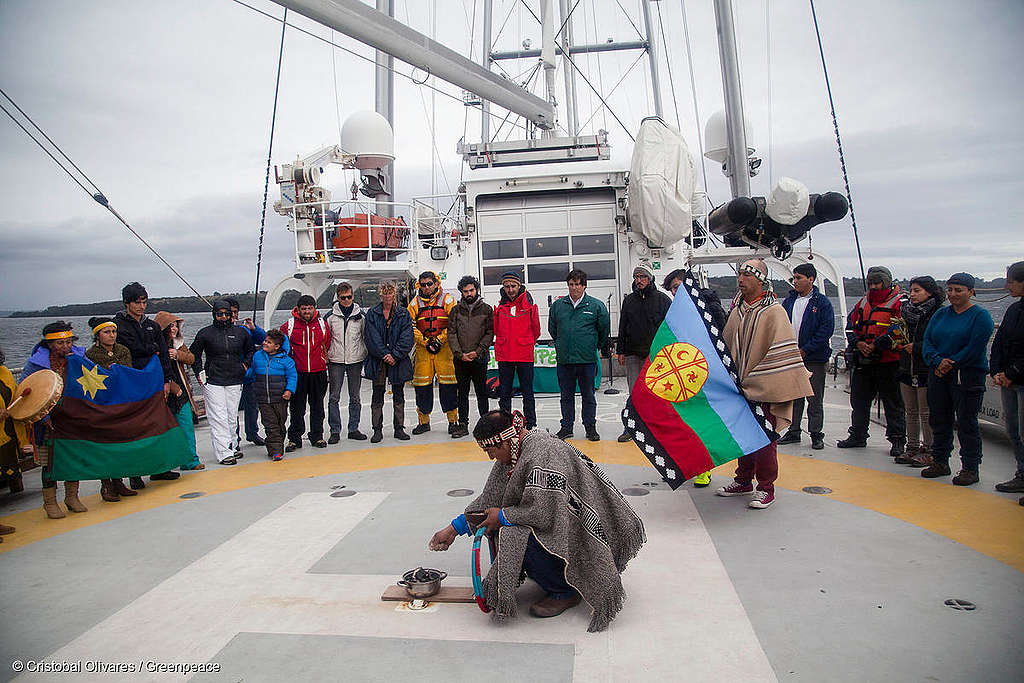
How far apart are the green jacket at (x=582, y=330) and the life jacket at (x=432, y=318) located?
4.93ft

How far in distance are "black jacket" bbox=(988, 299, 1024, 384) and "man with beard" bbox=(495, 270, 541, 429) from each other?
4029 mm

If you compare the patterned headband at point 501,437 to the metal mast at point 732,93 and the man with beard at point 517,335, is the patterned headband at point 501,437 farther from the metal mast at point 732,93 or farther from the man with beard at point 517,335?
the metal mast at point 732,93

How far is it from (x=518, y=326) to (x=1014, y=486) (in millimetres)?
4497

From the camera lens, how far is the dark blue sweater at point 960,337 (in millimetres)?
4836

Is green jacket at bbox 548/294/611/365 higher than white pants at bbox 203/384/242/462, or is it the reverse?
green jacket at bbox 548/294/611/365

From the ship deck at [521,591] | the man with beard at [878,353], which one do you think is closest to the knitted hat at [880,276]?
the man with beard at [878,353]

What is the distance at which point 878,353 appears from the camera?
237 inches

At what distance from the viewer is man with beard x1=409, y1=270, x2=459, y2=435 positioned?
778 cm

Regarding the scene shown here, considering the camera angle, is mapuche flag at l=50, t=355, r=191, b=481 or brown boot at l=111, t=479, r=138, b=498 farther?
brown boot at l=111, t=479, r=138, b=498

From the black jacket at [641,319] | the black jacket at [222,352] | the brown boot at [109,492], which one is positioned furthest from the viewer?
the black jacket at [222,352]

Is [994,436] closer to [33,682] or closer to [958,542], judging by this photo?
[958,542]

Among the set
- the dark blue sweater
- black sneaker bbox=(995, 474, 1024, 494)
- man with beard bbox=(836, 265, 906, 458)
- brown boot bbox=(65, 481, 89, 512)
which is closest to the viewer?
black sneaker bbox=(995, 474, 1024, 494)

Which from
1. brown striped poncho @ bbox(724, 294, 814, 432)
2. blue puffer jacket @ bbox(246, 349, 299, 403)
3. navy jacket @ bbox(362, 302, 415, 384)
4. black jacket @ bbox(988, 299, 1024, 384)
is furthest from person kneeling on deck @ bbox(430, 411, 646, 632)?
navy jacket @ bbox(362, 302, 415, 384)

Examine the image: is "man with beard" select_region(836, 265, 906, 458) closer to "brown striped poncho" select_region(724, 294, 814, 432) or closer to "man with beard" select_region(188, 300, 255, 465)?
"brown striped poncho" select_region(724, 294, 814, 432)
